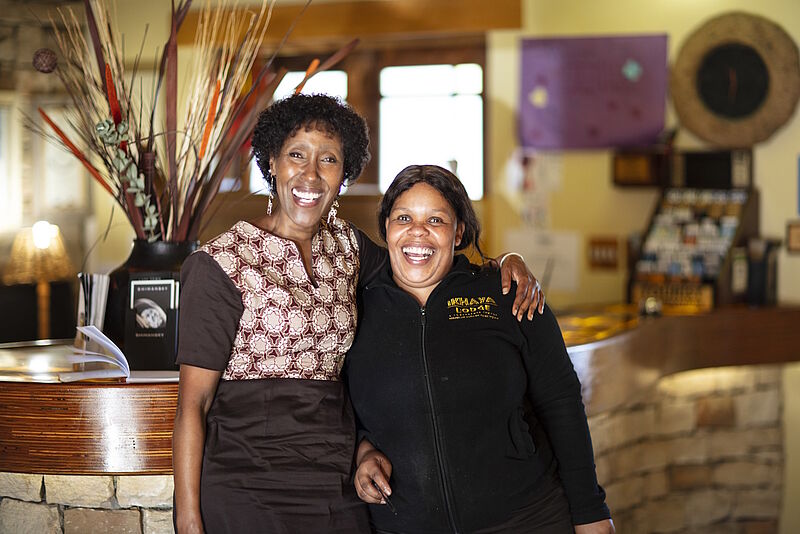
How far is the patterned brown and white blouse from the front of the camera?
189 cm

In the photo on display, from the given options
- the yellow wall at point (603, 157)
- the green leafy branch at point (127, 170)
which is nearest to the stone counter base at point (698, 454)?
the yellow wall at point (603, 157)

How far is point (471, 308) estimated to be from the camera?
2.17m

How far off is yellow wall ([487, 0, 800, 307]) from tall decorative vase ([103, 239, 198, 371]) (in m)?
3.83

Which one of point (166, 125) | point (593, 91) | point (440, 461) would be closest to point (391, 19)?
point (593, 91)

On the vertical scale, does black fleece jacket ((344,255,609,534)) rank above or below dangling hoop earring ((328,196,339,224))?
below

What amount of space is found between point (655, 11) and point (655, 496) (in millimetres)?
3016

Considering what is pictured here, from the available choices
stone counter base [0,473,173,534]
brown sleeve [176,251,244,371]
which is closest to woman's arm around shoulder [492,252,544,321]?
brown sleeve [176,251,244,371]

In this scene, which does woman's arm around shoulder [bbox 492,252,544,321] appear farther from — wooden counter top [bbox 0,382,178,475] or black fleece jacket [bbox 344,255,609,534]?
wooden counter top [bbox 0,382,178,475]

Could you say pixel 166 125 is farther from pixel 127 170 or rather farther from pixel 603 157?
pixel 603 157

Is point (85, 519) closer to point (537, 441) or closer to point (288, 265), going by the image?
point (288, 265)

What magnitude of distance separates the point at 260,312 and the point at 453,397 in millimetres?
482

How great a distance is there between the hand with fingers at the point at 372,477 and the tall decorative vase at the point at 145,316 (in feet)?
2.20

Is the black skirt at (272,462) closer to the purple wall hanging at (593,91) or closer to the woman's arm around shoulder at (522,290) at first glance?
the woman's arm around shoulder at (522,290)

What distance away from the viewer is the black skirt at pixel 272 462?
6.24 ft
